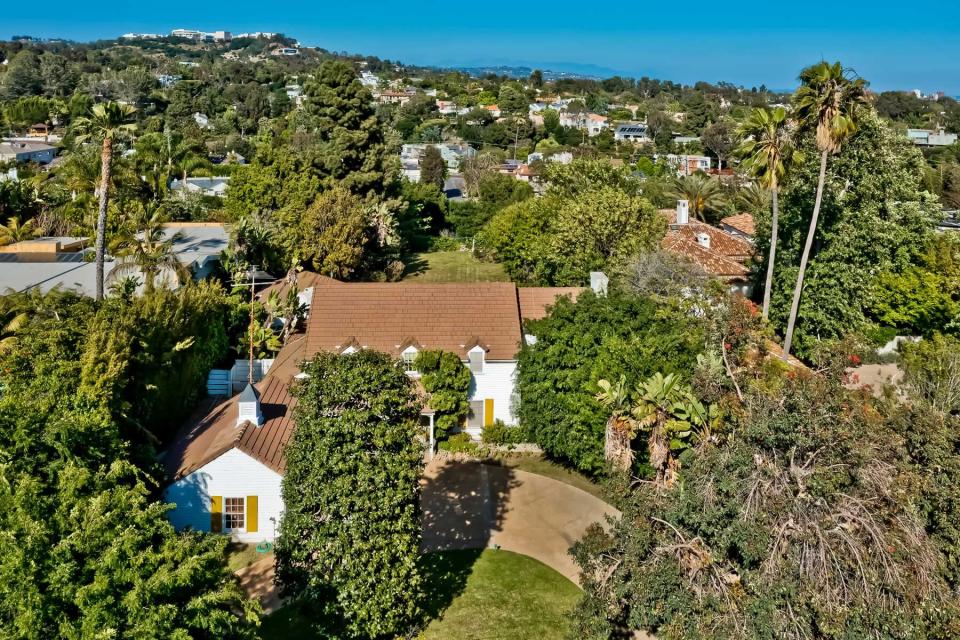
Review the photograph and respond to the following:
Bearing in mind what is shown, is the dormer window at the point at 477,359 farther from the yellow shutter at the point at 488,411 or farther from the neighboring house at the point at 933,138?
the neighboring house at the point at 933,138

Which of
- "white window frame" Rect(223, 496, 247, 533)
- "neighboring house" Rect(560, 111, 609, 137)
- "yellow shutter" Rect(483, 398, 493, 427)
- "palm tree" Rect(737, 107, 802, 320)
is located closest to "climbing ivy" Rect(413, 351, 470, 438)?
"yellow shutter" Rect(483, 398, 493, 427)

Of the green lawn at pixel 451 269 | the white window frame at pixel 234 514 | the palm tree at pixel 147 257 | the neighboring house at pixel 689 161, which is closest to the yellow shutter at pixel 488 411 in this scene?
the white window frame at pixel 234 514

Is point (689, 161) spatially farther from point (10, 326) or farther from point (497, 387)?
point (10, 326)

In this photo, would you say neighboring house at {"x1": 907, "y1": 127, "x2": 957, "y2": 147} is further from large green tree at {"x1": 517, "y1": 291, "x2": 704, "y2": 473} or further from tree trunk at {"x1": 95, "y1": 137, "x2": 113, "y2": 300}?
tree trunk at {"x1": 95, "y1": 137, "x2": 113, "y2": 300}

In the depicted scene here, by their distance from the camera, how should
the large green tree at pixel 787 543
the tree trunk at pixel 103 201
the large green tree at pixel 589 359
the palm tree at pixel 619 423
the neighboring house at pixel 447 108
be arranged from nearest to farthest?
the large green tree at pixel 787 543 → the palm tree at pixel 619 423 → the large green tree at pixel 589 359 → the tree trunk at pixel 103 201 → the neighboring house at pixel 447 108

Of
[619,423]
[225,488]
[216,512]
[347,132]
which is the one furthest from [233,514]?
[347,132]

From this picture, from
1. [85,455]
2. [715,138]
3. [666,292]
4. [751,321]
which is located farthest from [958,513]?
[715,138]
